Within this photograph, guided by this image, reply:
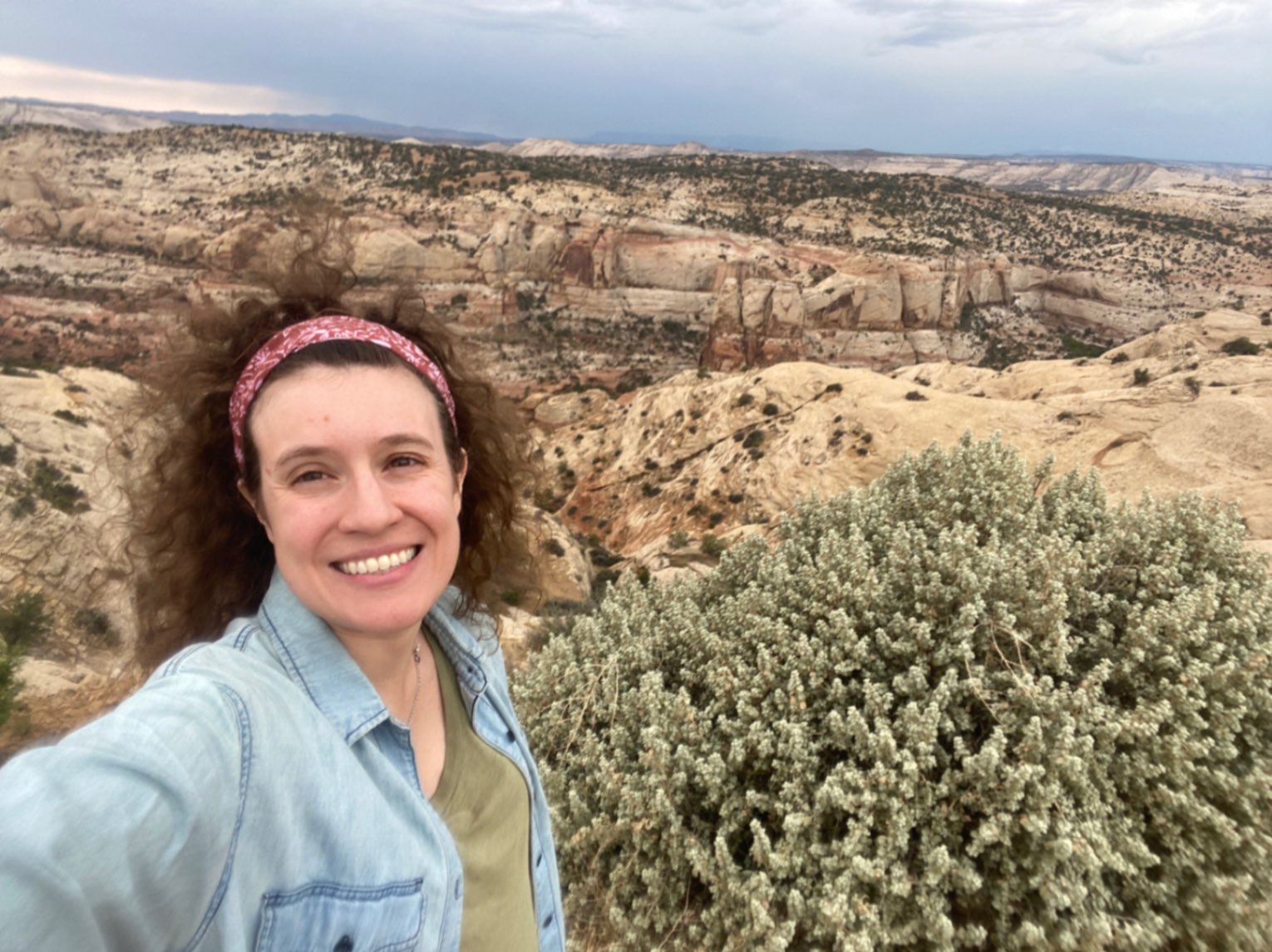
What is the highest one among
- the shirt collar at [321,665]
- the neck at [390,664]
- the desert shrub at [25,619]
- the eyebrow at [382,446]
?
the eyebrow at [382,446]

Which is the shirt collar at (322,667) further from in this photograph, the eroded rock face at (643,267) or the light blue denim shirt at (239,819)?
the eroded rock face at (643,267)

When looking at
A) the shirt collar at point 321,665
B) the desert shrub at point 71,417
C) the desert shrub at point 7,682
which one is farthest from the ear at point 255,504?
the desert shrub at point 71,417

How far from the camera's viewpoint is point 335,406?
150cm

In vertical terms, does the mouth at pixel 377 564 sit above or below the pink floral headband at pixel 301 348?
below

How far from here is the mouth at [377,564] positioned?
1493 mm

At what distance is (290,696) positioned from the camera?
1.29 m

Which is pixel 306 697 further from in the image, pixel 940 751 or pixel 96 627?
pixel 96 627

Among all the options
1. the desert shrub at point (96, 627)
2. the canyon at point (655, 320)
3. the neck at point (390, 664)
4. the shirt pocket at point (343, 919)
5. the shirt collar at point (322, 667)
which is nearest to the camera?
the shirt pocket at point (343, 919)

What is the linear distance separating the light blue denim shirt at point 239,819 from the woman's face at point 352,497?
101mm

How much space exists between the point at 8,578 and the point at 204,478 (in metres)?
14.0

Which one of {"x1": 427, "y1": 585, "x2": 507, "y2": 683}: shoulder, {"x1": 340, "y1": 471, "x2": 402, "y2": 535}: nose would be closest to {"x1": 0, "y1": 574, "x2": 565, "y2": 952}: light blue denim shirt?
{"x1": 340, "y1": 471, "x2": 402, "y2": 535}: nose

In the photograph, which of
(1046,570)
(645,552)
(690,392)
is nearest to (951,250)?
(690,392)

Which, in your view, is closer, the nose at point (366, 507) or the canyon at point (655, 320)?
the nose at point (366, 507)

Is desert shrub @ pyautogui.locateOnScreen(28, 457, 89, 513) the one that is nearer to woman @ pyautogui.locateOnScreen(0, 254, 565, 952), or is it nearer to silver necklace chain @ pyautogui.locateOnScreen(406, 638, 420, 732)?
woman @ pyautogui.locateOnScreen(0, 254, 565, 952)
